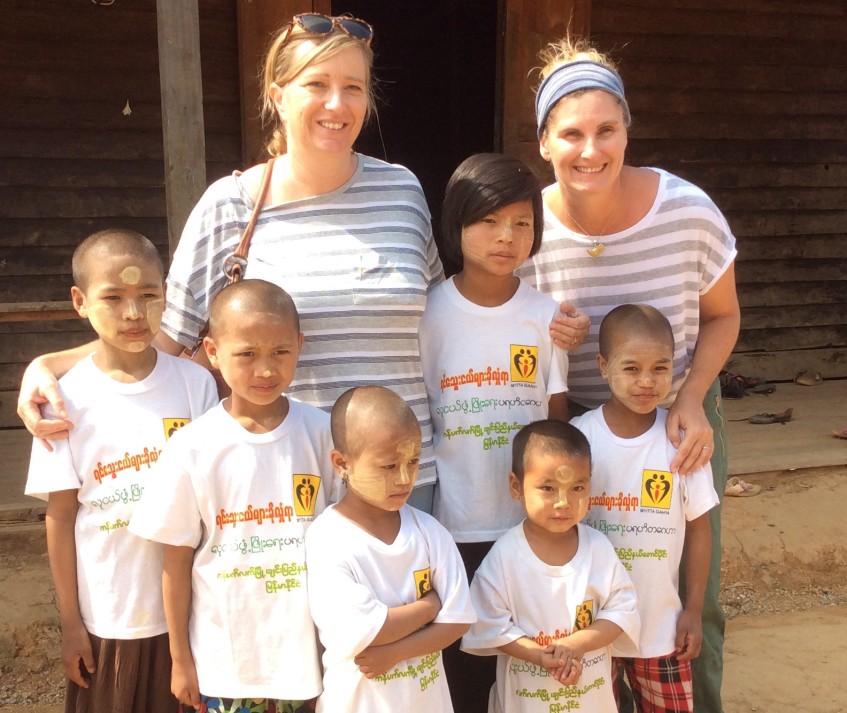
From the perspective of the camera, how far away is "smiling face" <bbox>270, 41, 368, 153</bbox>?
2109mm

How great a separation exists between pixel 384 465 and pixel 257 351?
1.22 ft

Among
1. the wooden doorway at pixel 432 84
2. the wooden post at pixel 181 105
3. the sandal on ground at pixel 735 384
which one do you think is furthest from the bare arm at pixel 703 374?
the wooden doorway at pixel 432 84

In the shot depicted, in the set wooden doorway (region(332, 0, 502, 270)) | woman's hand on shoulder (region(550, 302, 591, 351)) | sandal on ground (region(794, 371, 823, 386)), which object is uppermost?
wooden doorway (region(332, 0, 502, 270))

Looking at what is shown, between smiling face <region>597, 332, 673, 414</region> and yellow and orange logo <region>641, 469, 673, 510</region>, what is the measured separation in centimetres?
16

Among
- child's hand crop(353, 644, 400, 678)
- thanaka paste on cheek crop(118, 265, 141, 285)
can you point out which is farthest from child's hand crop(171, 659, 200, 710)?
thanaka paste on cheek crop(118, 265, 141, 285)

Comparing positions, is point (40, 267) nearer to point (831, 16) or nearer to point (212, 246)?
point (212, 246)

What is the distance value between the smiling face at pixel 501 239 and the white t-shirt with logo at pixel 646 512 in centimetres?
52

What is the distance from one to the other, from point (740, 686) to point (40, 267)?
13.5 feet

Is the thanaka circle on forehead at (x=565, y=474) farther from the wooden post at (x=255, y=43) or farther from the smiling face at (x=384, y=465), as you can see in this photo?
the wooden post at (x=255, y=43)

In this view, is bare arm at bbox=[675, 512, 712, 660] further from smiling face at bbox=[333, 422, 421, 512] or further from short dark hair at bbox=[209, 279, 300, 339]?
short dark hair at bbox=[209, 279, 300, 339]

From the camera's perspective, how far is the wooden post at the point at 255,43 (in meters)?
4.71

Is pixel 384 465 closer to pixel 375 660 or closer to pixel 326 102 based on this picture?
pixel 375 660

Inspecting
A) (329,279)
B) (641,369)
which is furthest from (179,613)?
(641,369)

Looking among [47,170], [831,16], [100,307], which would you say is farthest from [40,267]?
[831,16]
